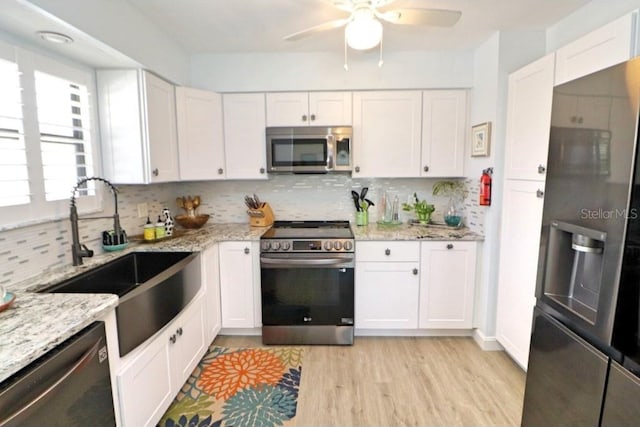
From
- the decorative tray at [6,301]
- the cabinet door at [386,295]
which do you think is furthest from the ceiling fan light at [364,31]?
the decorative tray at [6,301]

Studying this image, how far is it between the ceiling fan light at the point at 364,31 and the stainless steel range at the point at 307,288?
1.41 meters

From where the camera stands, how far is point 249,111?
2.92m

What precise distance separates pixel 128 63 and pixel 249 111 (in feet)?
3.32

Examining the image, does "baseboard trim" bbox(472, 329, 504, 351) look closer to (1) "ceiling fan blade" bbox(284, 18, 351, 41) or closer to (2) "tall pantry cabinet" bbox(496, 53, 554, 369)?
(2) "tall pantry cabinet" bbox(496, 53, 554, 369)

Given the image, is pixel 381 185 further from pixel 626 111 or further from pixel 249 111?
pixel 626 111

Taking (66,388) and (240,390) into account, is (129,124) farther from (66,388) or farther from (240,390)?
(240,390)

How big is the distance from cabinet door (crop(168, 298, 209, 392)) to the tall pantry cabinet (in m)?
2.15

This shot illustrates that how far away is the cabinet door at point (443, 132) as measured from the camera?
284 centimetres

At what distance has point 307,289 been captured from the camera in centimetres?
261

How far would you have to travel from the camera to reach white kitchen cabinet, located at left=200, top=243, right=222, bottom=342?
2445 mm

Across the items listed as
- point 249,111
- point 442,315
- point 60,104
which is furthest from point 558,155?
point 60,104

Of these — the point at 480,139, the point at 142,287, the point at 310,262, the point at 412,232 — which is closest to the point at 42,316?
the point at 142,287

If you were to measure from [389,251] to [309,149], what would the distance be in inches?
43.0
